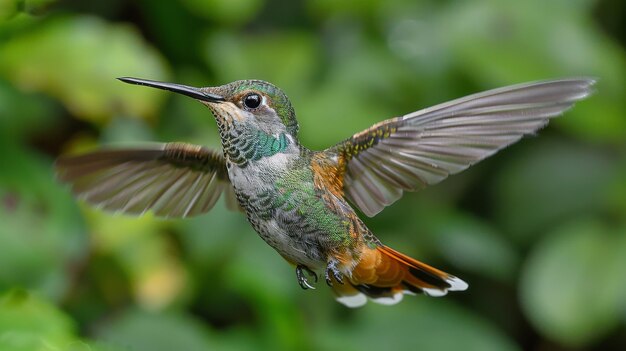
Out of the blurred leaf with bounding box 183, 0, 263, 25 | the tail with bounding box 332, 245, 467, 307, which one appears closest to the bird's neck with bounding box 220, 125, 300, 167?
the tail with bounding box 332, 245, 467, 307

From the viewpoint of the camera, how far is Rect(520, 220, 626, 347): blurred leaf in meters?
3.40

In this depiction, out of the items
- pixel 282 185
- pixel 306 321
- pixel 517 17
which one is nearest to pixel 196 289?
pixel 306 321

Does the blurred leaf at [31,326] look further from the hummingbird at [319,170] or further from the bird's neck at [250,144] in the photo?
the bird's neck at [250,144]

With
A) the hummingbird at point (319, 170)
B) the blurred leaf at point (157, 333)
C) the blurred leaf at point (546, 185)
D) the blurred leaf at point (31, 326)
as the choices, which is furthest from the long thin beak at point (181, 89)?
the blurred leaf at point (546, 185)

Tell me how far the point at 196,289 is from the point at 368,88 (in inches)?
41.0

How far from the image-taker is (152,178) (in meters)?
2.10

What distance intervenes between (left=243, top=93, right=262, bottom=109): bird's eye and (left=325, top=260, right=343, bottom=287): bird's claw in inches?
13.5

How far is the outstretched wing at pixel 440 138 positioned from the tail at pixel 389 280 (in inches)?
4.1

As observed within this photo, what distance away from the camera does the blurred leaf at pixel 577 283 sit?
340 centimetres

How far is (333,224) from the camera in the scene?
71.4 inches

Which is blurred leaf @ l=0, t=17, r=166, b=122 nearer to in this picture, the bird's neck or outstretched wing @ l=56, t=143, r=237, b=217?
outstretched wing @ l=56, t=143, r=237, b=217

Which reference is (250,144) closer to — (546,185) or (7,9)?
(7,9)

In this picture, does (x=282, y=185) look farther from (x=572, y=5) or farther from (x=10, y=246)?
(x=572, y=5)

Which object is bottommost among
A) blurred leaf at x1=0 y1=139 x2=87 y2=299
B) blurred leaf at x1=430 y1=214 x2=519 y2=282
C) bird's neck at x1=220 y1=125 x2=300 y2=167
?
blurred leaf at x1=0 y1=139 x2=87 y2=299
